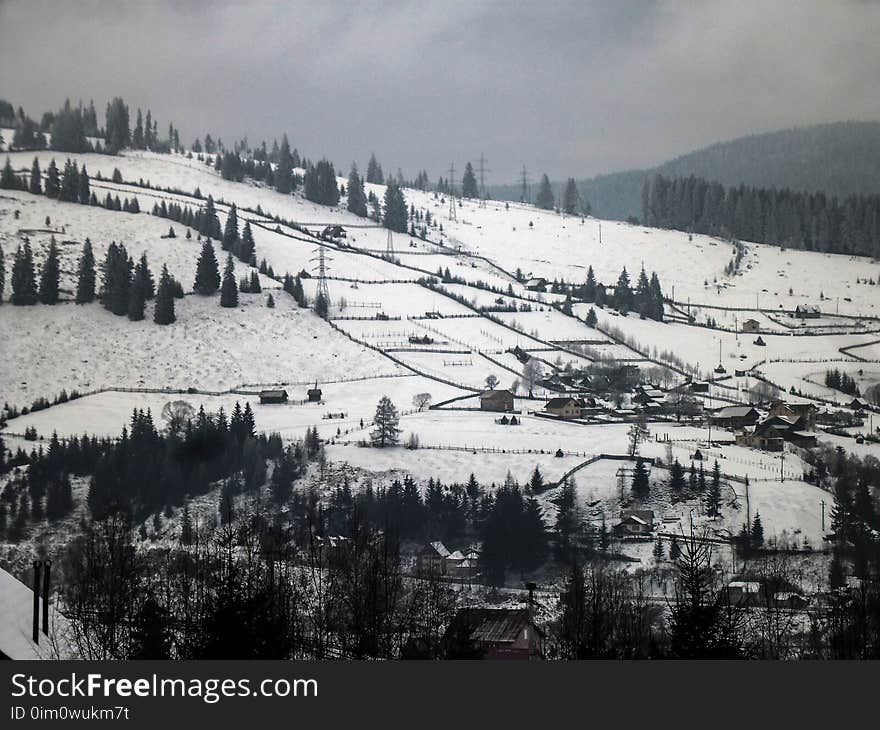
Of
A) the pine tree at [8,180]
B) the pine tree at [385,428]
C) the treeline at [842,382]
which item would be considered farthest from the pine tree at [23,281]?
the treeline at [842,382]

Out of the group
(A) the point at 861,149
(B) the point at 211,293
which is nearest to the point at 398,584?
(B) the point at 211,293

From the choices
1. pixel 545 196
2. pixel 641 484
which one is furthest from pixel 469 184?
pixel 641 484

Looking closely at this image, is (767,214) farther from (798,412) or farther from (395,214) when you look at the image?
(798,412)

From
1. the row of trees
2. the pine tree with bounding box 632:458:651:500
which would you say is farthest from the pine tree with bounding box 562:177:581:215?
the pine tree with bounding box 632:458:651:500

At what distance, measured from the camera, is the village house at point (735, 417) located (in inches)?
1761

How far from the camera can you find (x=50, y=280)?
5925cm

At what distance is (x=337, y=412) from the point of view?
4566cm

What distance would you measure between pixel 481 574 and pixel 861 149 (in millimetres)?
63885

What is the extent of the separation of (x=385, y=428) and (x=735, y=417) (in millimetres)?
14974

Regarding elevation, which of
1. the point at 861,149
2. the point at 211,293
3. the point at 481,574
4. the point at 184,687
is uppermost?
the point at 861,149

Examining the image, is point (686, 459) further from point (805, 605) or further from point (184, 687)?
point (184, 687)

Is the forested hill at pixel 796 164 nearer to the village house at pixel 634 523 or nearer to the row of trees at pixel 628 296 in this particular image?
the row of trees at pixel 628 296

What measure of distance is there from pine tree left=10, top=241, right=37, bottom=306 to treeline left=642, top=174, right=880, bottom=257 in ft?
202

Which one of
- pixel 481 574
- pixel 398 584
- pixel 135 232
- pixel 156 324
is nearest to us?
pixel 398 584
